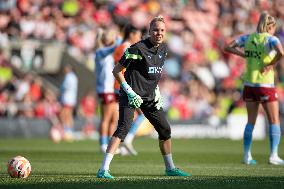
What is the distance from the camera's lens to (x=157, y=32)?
1222 cm

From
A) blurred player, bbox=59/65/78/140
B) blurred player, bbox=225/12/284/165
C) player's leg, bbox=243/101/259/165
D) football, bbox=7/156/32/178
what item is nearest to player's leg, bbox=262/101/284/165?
blurred player, bbox=225/12/284/165

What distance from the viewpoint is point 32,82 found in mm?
32062

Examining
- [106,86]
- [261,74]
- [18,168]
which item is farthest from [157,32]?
[106,86]

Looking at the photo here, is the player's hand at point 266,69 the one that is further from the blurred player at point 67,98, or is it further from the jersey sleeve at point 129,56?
the blurred player at point 67,98

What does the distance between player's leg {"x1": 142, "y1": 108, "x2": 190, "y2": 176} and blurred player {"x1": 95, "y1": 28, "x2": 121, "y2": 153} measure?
18.6 ft

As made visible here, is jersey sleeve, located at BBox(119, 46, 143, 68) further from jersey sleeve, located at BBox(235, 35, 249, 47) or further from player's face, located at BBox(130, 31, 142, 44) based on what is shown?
player's face, located at BBox(130, 31, 142, 44)

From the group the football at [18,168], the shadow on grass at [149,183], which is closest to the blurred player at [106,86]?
the shadow on grass at [149,183]

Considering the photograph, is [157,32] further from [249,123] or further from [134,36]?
[134,36]

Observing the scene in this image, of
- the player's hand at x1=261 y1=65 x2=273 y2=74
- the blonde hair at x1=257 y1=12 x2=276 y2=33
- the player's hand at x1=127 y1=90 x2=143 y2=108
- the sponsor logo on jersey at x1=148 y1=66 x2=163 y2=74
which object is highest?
the blonde hair at x1=257 y1=12 x2=276 y2=33

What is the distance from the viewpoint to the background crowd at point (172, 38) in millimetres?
31922

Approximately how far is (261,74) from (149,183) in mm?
5183

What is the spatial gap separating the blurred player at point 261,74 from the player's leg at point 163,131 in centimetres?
339

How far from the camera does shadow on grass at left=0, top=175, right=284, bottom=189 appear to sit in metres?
10.9

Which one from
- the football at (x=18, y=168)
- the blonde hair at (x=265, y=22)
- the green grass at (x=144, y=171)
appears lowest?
the green grass at (x=144, y=171)
